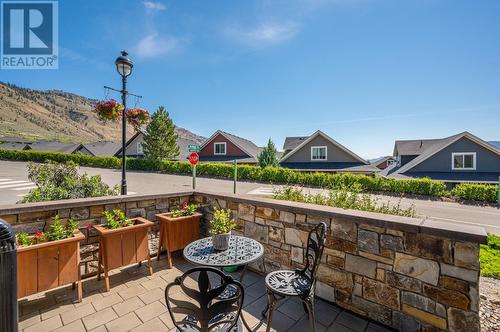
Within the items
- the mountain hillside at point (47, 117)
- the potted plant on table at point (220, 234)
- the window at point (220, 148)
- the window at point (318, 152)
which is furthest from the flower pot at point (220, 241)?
the mountain hillside at point (47, 117)

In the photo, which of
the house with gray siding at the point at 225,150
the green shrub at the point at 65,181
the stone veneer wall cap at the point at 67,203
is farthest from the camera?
the house with gray siding at the point at 225,150

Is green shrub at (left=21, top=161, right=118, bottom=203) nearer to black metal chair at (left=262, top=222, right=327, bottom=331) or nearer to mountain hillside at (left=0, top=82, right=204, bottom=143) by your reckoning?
black metal chair at (left=262, top=222, right=327, bottom=331)

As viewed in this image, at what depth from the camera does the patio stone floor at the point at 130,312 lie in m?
2.43

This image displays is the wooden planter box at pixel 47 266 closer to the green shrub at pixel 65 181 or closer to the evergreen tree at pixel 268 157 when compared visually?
the green shrub at pixel 65 181

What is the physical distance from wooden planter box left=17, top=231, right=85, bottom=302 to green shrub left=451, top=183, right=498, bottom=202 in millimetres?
18633

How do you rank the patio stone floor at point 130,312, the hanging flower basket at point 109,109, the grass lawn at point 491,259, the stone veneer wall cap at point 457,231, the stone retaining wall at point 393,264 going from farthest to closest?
the hanging flower basket at point 109,109 < the grass lawn at point 491,259 < the patio stone floor at point 130,312 < the stone retaining wall at point 393,264 < the stone veneer wall cap at point 457,231

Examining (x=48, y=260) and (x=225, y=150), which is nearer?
(x=48, y=260)

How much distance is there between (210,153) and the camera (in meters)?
29.2

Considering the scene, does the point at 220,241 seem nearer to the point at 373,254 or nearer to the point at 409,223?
the point at 373,254

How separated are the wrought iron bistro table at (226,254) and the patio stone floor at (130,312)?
23.5 inches

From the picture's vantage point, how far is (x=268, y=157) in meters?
21.5

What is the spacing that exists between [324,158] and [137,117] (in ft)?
67.9

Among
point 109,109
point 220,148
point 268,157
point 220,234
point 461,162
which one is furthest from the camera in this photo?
point 220,148

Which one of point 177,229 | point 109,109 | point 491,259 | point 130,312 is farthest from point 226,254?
point 491,259
